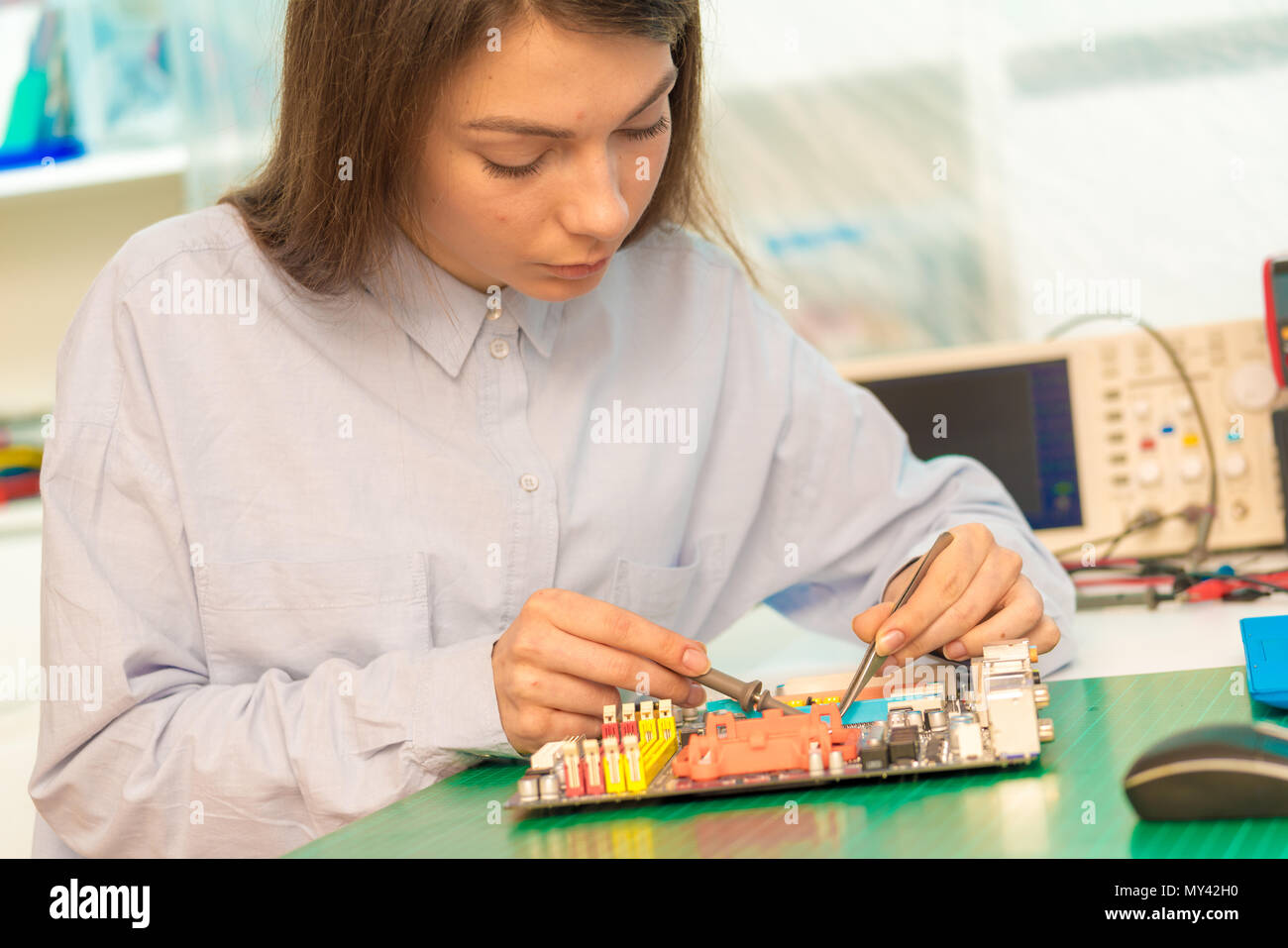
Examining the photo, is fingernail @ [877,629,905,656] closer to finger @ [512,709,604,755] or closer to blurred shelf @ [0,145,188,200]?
finger @ [512,709,604,755]

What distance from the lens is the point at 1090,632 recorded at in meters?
1.22

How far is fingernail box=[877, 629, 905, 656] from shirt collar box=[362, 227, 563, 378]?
0.45 m

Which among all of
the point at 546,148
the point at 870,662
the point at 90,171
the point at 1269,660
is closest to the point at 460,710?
the point at 870,662

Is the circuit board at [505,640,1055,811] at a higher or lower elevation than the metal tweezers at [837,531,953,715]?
lower

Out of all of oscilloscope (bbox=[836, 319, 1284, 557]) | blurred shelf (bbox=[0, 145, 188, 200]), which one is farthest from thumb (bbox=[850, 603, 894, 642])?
blurred shelf (bbox=[0, 145, 188, 200])

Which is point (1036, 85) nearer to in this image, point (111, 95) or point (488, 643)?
point (111, 95)

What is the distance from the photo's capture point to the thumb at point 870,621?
88 centimetres

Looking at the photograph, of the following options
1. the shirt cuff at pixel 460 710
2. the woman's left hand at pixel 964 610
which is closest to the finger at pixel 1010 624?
the woman's left hand at pixel 964 610

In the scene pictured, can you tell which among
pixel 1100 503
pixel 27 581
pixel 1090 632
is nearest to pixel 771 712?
pixel 1090 632

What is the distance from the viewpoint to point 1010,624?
92cm

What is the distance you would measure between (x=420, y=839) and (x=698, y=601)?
0.57m

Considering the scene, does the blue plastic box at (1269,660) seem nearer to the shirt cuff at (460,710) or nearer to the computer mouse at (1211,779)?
the computer mouse at (1211,779)

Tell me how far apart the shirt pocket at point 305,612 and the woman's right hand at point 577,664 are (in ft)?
0.70

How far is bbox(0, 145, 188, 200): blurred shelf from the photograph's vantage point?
90.3 inches
